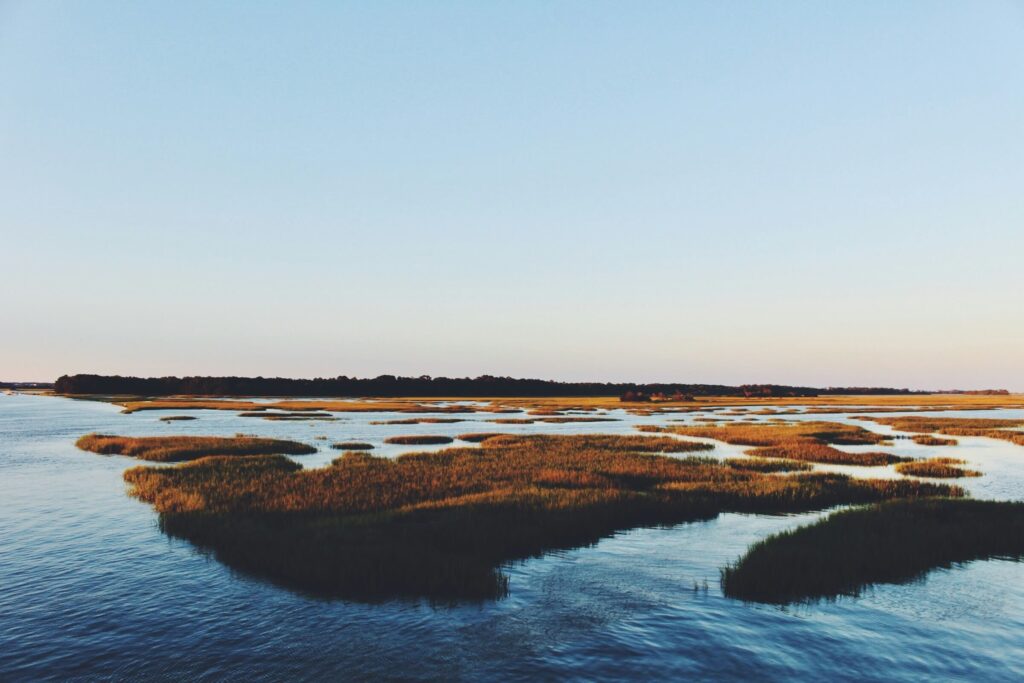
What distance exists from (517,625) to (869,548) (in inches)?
480

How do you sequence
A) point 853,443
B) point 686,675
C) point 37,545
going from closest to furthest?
1. point 686,675
2. point 37,545
3. point 853,443

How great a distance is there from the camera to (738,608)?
616 inches

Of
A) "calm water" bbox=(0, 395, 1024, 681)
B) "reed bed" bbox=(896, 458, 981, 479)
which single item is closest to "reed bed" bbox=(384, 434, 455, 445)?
"calm water" bbox=(0, 395, 1024, 681)

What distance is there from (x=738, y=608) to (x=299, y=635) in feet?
33.9

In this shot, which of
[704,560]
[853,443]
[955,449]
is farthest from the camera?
[853,443]

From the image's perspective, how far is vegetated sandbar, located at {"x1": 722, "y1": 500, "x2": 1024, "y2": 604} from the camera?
17.0m

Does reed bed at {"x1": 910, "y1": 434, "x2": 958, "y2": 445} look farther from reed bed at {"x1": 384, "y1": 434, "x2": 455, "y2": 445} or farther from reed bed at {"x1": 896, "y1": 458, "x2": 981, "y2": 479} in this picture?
reed bed at {"x1": 384, "y1": 434, "x2": 455, "y2": 445}

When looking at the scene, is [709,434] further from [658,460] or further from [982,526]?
[982,526]

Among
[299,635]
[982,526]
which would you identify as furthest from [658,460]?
[299,635]

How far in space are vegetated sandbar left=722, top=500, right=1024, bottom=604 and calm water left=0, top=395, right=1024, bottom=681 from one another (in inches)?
28.7

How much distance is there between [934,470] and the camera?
36.8 metres

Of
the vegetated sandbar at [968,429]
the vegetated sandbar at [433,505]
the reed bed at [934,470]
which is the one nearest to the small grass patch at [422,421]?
the vegetated sandbar at [433,505]

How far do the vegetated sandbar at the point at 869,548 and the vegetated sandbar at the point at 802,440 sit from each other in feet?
57.2

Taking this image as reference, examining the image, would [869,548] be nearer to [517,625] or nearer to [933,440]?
[517,625]
